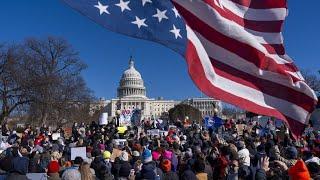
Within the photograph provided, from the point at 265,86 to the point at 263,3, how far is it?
3.56ft

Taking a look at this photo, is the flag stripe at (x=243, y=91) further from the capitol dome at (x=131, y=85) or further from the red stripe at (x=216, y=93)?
the capitol dome at (x=131, y=85)

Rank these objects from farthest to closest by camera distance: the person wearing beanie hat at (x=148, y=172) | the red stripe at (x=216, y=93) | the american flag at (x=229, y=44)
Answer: the person wearing beanie hat at (x=148, y=172), the american flag at (x=229, y=44), the red stripe at (x=216, y=93)

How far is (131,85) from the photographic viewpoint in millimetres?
149750

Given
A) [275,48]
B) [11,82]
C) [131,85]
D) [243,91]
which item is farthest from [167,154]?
[131,85]

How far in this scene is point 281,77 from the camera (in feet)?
23.1

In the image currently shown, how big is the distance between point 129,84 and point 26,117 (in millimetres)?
90090

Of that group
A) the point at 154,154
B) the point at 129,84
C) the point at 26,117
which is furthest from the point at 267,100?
the point at 129,84

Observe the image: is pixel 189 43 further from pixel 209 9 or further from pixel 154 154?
pixel 154 154

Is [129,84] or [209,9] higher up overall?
[129,84]

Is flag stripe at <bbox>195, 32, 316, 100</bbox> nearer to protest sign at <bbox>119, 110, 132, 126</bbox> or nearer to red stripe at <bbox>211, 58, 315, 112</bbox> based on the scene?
red stripe at <bbox>211, 58, 315, 112</bbox>

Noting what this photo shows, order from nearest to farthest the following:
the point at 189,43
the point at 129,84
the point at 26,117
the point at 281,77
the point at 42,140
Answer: the point at 189,43 < the point at 281,77 < the point at 42,140 < the point at 26,117 < the point at 129,84

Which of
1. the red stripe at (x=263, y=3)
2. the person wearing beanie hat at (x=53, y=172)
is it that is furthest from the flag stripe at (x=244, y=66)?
the person wearing beanie hat at (x=53, y=172)

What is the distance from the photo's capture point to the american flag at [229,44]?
259 inches

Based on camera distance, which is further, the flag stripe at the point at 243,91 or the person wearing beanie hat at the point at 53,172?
the person wearing beanie hat at the point at 53,172
